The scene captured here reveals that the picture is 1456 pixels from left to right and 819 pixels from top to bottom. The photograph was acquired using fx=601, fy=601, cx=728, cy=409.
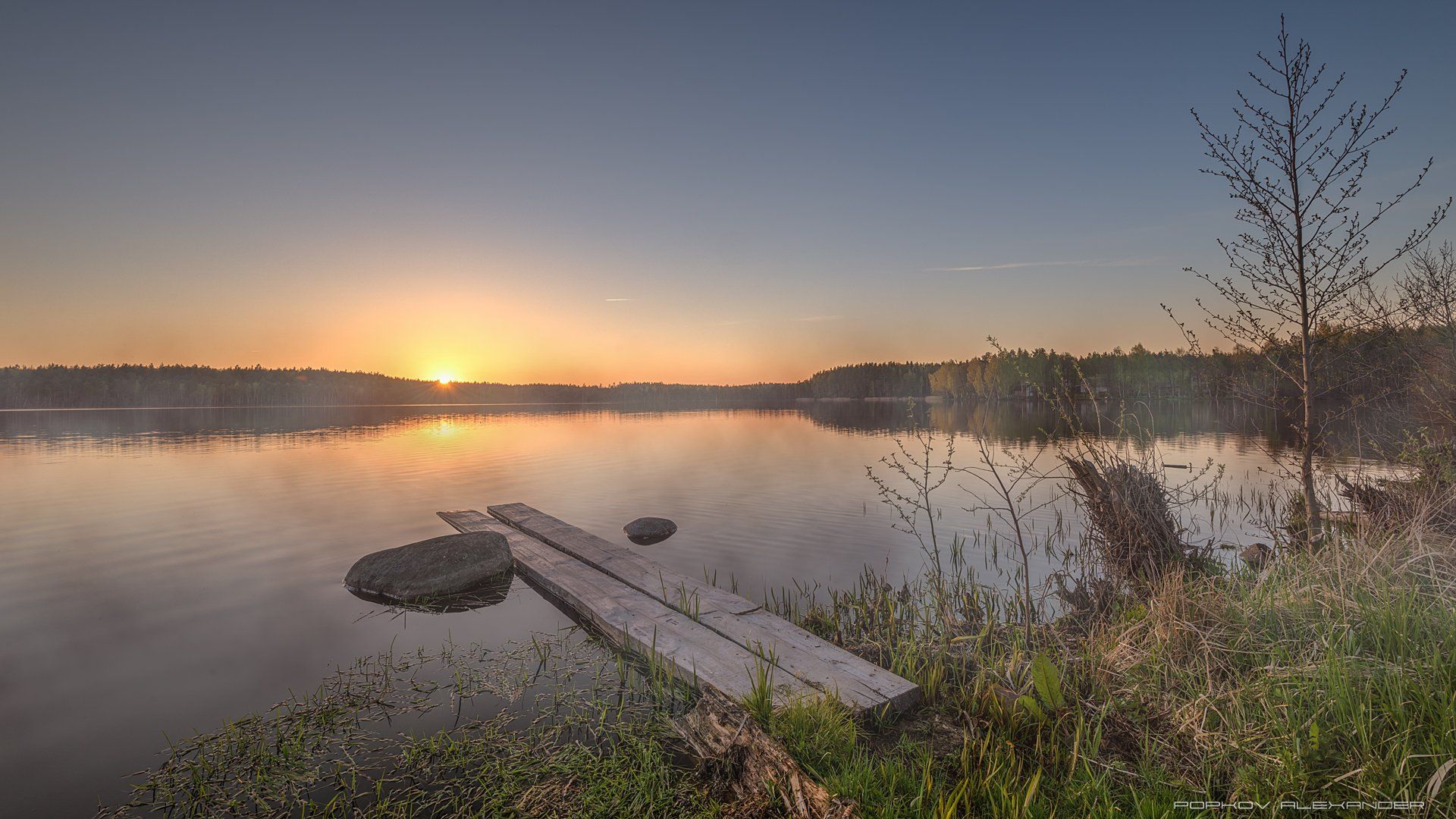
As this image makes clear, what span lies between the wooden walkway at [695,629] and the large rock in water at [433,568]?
1.88 feet

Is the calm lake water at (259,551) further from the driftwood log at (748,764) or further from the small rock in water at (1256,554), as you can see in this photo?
the driftwood log at (748,764)

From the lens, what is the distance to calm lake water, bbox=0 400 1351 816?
589cm

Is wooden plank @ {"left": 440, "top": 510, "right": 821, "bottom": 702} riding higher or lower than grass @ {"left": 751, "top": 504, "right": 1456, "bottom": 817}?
lower

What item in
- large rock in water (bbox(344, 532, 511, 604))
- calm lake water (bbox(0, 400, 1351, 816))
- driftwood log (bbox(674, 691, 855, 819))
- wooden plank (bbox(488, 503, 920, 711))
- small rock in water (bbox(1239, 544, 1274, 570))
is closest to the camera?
driftwood log (bbox(674, 691, 855, 819))

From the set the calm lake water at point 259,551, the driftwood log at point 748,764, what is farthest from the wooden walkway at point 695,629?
the calm lake water at point 259,551

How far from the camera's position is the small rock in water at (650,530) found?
507 inches

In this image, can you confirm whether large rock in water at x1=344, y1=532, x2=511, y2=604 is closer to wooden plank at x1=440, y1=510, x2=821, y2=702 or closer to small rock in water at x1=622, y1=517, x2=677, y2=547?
→ wooden plank at x1=440, y1=510, x2=821, y2=702

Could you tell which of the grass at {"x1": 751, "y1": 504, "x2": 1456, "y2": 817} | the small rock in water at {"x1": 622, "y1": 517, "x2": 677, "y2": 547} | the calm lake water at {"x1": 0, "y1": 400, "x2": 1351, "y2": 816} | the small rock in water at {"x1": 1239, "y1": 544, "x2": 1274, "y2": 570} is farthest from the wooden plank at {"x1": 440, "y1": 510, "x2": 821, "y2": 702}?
the small rock in water at {"x1": 1239, "y1": 544, "x2": 1274, "y2": 570}

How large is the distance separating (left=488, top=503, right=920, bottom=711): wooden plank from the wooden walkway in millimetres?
10

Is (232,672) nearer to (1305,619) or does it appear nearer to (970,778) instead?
(970,778)

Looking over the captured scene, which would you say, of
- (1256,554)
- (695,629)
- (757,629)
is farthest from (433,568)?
(1256,554)

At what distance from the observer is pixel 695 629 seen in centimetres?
638

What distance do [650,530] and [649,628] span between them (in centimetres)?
656

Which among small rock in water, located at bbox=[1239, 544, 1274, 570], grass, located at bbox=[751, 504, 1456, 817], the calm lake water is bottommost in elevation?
the calm lake water
